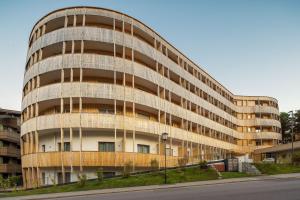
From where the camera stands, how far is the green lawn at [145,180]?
24.3 metres

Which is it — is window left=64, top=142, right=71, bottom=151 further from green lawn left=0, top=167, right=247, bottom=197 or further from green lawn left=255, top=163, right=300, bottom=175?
green lawn left=255, top=163, right=300, bottom=175

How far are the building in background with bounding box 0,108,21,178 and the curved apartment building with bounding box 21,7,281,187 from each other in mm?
18454

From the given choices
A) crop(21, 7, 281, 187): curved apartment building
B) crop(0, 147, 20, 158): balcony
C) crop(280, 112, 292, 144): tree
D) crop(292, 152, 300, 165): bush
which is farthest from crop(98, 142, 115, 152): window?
crop(280, 112, 292, 144): tree

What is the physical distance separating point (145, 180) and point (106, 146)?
412 inches

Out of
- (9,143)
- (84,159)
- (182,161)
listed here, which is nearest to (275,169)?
(182,161)

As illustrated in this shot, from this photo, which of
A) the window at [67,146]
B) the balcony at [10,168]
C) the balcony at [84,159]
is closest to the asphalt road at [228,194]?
the balcony at [84,159]

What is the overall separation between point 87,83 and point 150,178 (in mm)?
12137

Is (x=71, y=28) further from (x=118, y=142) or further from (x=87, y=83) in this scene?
(x=118, y=142)

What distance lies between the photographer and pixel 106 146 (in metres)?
34.9

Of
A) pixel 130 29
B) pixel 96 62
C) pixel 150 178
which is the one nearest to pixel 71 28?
pixel 96 62

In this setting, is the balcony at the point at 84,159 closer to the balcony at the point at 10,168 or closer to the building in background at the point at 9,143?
the balcony at the point at 10,168

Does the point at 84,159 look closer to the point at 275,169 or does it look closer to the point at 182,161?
the point at 182,161

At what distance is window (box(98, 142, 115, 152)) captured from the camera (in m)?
34.6

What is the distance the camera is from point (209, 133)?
5819cm
